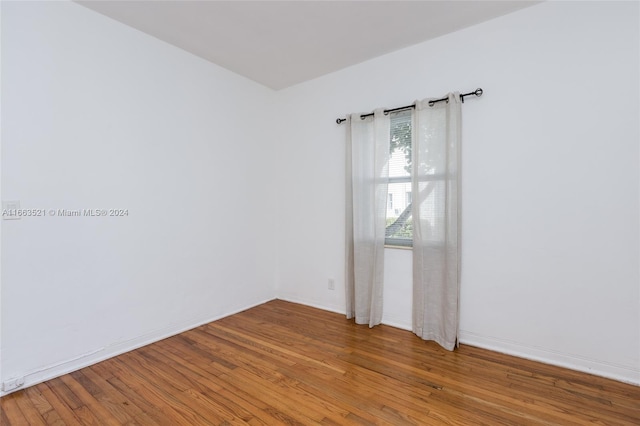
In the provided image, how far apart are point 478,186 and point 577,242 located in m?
0.78

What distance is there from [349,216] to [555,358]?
2044mm

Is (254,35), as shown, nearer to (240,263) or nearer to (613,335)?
(240,263)

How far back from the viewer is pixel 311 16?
2.45m

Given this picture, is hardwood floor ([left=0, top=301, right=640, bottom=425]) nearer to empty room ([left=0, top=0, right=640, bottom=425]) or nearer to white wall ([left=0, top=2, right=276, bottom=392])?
empty room ([left=0, top=0, right=640, bottom=425])

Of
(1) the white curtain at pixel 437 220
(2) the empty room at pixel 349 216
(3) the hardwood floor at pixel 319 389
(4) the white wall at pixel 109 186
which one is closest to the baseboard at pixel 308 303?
(2) the empty room at pixel 349 216

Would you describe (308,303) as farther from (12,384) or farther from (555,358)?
(12,384)

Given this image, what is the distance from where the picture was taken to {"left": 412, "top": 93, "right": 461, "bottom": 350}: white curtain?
8.58 ft

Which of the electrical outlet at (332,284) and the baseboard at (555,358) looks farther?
the electrical outlet at (332,284)

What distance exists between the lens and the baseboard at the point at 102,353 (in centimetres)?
210

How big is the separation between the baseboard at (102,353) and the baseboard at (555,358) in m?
2.58

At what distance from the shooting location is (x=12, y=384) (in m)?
1.97

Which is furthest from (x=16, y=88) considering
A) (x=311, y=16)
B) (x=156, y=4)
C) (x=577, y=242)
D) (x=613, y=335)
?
(x=613, y=335)

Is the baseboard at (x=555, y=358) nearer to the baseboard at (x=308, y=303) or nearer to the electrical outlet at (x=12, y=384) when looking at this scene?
the baseboard at (x=308, y=303)

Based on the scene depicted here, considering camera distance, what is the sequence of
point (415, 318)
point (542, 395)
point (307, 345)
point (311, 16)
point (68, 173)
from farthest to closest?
point (415, 318) → point (307, 345) → point (311, 16) → point (68, 173) → point (542, 395)
